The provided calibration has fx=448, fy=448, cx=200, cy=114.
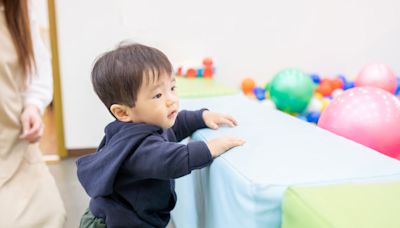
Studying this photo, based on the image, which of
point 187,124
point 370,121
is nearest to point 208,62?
point 370,121

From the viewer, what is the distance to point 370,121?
1.43 m

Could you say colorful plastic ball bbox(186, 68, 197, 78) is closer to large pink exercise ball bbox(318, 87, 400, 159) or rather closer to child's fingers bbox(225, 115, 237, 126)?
large pink exercise ball bbox(318, 87, 400, 159)

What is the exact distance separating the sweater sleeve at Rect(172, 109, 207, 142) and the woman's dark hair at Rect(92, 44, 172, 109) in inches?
9.1

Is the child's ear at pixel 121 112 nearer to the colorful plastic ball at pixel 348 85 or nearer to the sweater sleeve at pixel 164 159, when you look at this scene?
the sweater sleeve at pixel 164 159

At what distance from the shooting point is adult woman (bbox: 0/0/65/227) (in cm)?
108

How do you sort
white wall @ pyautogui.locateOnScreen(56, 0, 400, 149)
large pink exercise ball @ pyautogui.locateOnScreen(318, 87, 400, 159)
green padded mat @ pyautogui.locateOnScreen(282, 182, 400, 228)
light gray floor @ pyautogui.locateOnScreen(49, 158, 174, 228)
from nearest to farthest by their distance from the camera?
green padded mat @ pyautogui.locateOnScreen(282, 182, 400, 228)
large pink exercise ball @ pyautogui.locateOnScreen(318, 87, 400, 159)
light gray floor @ pyautogui.locateOnScreen(49, 158, 174, 228)
white wall @ pyautogui.locateOnScreen(56, 0, 400, 149)

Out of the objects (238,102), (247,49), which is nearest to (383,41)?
(247,49)

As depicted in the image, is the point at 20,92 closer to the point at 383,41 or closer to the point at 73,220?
the point at 73,220

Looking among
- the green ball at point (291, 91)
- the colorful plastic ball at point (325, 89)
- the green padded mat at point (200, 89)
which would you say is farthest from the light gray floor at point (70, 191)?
the colorful plastic ball at point (325, 89)

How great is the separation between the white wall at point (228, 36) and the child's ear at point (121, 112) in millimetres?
1664

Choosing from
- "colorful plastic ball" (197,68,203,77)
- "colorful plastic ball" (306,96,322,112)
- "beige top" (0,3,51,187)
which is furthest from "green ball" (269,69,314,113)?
"beige top" (0,3,51,187)

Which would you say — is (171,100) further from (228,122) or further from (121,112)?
(228,122)

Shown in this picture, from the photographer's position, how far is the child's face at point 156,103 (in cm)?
96

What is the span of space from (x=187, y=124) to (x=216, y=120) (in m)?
0.08
